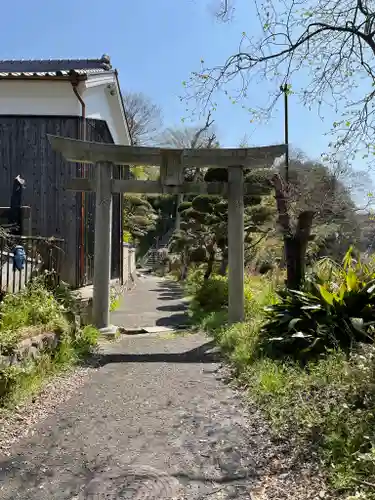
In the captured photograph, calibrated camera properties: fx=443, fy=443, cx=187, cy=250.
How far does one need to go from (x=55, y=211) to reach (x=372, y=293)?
734 centimetres

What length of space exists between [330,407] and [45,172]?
861cm

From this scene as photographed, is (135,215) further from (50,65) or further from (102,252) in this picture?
(102,252)

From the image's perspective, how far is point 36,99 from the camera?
406 inches

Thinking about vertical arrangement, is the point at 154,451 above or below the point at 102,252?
below

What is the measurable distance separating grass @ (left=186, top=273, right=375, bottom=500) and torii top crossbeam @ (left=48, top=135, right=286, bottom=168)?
4180 mm

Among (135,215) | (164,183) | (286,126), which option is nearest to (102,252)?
(164,183)

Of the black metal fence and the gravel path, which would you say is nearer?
the gravel path

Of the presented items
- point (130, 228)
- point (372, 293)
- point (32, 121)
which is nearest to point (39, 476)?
point (372, 293)

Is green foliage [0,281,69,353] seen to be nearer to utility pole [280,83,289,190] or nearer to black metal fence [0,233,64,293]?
black metal fence [0,233,64,293]

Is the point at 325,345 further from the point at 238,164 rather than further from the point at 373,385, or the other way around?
the point at 238,164

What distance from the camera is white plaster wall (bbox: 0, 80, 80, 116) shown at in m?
10.2

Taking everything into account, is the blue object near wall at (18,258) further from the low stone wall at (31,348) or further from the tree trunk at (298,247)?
the tree trunk at (298,247)

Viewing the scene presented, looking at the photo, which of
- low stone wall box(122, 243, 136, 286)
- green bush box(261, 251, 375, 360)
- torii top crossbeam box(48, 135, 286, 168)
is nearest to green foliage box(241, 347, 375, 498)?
green bush box(261, 251, 375, 360)

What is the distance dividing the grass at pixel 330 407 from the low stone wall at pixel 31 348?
8.43ft
